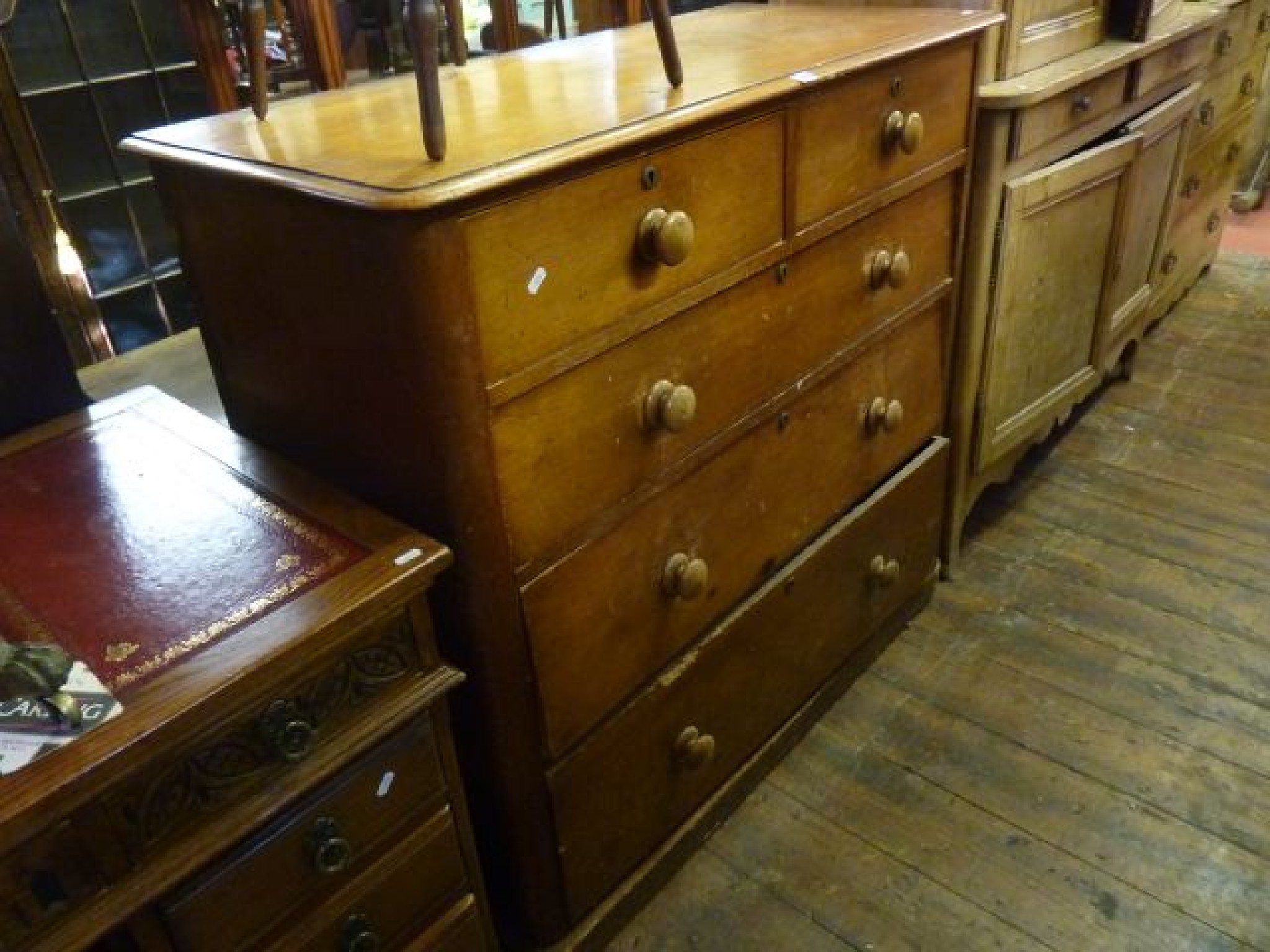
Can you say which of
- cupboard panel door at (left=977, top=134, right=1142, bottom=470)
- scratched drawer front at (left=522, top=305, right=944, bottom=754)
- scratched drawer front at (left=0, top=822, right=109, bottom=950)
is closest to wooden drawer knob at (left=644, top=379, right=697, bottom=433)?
scratched drawer front at (left=522, top=305, right=944, bottom=754)

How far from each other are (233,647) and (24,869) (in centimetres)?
19

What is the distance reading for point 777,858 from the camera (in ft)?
4.62

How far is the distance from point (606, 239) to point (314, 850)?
0.61 meters

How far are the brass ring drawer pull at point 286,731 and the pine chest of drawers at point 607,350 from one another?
0.19 m

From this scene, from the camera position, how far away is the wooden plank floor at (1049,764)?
1309 mm

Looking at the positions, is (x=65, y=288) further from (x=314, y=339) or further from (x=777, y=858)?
(x=777, y=858)

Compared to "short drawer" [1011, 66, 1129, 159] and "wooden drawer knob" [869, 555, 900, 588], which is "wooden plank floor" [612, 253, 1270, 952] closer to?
"wooden drawer knob" [869, 555, 900, 588]

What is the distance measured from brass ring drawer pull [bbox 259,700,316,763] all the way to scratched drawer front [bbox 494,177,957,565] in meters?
0.25

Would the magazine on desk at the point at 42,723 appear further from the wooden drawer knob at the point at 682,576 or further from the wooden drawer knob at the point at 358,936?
the wooden drawer knob at the point at 682,576

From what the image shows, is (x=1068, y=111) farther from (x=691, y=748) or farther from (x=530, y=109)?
(x=691, y=748)

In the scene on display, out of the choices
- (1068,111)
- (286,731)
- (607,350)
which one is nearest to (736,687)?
(607,350)

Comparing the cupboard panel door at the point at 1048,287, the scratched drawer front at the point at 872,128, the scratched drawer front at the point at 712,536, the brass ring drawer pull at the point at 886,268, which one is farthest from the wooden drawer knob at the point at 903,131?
the cupboard panel door at the point at 1048,287

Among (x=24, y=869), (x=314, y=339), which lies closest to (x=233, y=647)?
(x=24, y=869)

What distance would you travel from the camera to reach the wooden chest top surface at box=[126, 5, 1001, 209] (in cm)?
80
